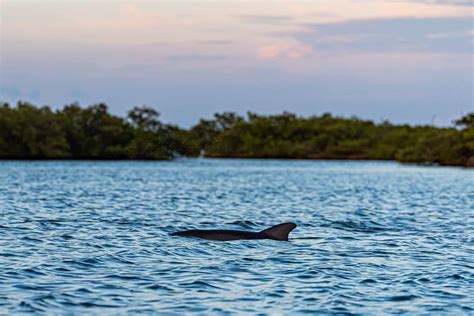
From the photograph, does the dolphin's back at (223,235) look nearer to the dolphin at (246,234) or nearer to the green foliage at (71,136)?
the dolphin at (246,234)

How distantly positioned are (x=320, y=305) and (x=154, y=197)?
37945 mm

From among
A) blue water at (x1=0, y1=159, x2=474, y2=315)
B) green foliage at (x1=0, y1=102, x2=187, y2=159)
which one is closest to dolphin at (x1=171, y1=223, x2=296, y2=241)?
blue water at (x1=0, y1=159, x2=474, y2=315)

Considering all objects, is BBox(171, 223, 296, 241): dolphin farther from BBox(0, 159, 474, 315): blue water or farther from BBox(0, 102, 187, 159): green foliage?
BBox(0, 102, 187, 159): green foliage

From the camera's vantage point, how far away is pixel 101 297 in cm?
1672

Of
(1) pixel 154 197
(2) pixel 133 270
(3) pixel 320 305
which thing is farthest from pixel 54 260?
(1) pixel 154 197

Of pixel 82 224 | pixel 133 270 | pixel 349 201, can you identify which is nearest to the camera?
pixel 133 270

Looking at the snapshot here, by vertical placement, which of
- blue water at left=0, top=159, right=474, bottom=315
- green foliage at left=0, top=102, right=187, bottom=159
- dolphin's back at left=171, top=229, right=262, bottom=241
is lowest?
blue water at left=0, top=159, right=474, bottom=315

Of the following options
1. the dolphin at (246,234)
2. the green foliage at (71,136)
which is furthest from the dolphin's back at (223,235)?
the green foliage at (71,136)

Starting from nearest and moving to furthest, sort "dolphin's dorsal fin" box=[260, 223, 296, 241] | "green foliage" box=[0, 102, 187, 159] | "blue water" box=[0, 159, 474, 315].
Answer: "blue water" box=[0, 159, 474, 315]
"dolphin's dorsal fin" box=[260, 223, 296, 241]
"green foliage" box=[0, 102, 187, 159]

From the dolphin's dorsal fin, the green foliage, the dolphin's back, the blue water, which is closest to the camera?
the blue water

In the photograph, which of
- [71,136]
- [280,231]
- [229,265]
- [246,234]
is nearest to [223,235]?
[246,234]

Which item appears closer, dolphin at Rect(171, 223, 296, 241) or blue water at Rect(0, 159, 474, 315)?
blue water at Rect(0, 159, 474, 315)

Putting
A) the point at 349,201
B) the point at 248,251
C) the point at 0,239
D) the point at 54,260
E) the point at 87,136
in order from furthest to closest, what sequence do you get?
the point at 87,136 → the point at 349,201 → the point at 0,239 → the point at 248,251 → the point at 54,260

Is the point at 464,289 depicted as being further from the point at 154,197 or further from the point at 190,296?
the point at 154,197
